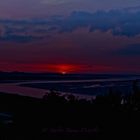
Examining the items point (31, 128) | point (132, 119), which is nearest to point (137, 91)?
point (132, 119)

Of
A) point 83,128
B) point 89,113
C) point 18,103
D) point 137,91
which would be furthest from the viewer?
point 137,91

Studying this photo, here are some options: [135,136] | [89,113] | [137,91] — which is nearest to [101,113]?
[89,113]

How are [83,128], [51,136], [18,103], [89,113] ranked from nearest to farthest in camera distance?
[51,136] < [83,128] < [89,113] < [18,103]

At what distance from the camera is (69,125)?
845cm

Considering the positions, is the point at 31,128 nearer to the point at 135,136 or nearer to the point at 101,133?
the point at 101,133

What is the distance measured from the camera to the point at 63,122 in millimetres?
8500

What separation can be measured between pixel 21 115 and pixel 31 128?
0.68m

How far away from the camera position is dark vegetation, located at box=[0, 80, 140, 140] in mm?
7945

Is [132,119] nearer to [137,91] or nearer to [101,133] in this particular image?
Result: [101,133]

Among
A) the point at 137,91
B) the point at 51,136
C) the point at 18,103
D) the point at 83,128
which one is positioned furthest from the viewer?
the point at 137,91

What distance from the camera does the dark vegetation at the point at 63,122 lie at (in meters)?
7.95

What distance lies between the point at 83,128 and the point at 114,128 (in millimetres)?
533

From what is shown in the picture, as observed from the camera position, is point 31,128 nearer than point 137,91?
Yes

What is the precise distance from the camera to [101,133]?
26.7 feet
